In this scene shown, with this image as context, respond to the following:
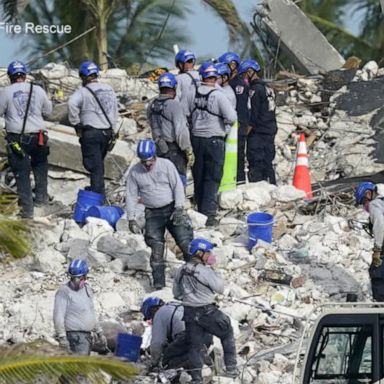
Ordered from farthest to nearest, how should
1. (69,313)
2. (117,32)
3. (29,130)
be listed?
(117,32) → (29,130) → (69,313)

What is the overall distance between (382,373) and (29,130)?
22.6 feet

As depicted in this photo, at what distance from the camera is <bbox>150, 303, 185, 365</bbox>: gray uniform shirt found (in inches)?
581

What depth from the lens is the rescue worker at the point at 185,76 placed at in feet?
58.4

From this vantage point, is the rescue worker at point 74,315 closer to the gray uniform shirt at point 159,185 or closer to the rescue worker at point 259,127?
the gray uniform shirt at point 159,185

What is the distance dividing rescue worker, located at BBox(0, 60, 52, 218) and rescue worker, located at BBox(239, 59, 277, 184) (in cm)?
241

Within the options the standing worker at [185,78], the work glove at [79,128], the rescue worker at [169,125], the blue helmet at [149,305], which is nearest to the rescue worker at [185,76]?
the standing worker at [185,78]

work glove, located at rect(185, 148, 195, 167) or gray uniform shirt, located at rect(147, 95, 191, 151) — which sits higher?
gray uniform shirt, located at rect(147, 95, 191, 151)

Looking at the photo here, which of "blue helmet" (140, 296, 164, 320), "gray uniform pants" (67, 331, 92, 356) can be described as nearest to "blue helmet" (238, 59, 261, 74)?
"blue helmet" (140, 296, 164, 320)

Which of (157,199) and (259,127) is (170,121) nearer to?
(157,199)

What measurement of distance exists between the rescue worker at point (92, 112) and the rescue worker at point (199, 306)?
372 centimetres

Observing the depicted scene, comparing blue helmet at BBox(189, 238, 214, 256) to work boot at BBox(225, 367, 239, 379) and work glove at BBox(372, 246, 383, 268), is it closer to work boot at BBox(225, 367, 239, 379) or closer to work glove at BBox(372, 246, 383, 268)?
work boot at BBox(225, 367, 239, 379)

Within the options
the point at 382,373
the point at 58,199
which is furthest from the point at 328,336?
the point at 58,199

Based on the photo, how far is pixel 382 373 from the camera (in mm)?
11844

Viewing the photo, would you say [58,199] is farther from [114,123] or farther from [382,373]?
[382,373]
